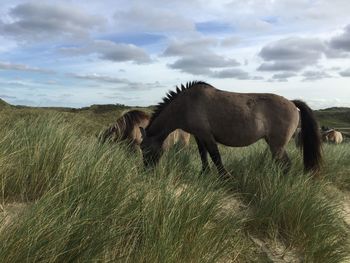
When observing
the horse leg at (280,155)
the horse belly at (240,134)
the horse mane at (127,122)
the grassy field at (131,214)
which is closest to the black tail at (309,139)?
the horse leg at (280,155)

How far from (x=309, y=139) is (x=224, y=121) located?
2.01 m

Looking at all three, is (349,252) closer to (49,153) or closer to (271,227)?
(271,227)

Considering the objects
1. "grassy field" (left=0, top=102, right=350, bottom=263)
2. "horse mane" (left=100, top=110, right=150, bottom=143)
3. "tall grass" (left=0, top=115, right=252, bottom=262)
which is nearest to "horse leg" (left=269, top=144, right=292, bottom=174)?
"grassy field" (left=0, top=102, right=350, bottom=263)

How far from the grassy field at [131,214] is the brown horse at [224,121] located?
1.46 metres

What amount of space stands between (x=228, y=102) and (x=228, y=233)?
4330 mm

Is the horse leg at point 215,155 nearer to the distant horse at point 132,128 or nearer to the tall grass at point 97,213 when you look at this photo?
the tall grass at point 97,213

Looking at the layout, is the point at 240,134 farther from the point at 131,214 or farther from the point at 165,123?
the point at 131,214

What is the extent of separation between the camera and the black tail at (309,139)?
9.20 metres

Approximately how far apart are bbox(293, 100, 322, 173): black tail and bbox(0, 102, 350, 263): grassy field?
76.2 inches

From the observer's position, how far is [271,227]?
5910 mm

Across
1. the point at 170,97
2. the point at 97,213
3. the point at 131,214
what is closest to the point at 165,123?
the point at 170,97

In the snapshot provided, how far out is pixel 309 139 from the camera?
9406 mm

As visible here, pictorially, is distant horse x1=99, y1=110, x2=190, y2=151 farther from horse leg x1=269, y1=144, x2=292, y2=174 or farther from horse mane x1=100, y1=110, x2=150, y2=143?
horse leg x1=269, y1=144, x2=292, y2=174

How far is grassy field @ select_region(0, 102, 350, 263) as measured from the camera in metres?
3.57
